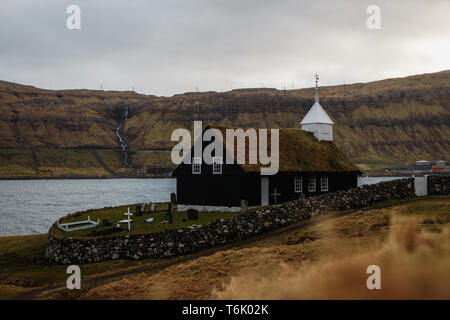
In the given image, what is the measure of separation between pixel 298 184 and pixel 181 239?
14.6 m

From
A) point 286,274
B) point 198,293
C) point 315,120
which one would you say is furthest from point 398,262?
point 315,120

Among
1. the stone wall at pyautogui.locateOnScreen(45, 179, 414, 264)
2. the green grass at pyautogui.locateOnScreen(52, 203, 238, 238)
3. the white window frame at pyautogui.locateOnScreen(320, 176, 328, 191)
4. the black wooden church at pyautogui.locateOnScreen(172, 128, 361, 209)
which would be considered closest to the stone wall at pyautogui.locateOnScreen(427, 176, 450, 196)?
the black wooden church at pyautogui.locateOnScreen(172, 128, 361, 209)

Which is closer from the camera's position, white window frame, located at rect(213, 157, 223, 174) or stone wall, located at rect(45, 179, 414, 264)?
stone wall, located at rect(45, 179, 414, 264)

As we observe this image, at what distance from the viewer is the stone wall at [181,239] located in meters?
27.6

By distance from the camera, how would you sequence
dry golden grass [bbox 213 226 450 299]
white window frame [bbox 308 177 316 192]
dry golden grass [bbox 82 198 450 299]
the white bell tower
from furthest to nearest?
the white bell tower < white window frame [bbox 308 177 316 192] < dry golden grass [bbox 82 198 450 299] < dry golden grass [bbox 213 226 450 299]

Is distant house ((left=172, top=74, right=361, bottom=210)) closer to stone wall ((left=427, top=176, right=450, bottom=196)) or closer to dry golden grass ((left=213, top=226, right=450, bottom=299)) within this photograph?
stone wall ((left=427, top=176, right=450, bottom=196))

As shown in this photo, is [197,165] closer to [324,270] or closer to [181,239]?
[181,239]

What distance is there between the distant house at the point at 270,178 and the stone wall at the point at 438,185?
817cm

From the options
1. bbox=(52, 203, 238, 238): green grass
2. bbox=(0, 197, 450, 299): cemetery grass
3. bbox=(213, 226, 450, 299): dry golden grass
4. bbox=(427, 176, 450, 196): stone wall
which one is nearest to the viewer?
bbox=(213, 226, 450, 299): dry golden grass

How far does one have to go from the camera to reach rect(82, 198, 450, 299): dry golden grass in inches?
492

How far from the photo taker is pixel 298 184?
126 ft

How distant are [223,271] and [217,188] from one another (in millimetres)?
17593

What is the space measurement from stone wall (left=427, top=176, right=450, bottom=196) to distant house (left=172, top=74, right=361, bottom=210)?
8174 mm

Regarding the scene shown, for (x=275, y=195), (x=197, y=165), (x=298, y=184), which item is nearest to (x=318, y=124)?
(x=298, y=184)
